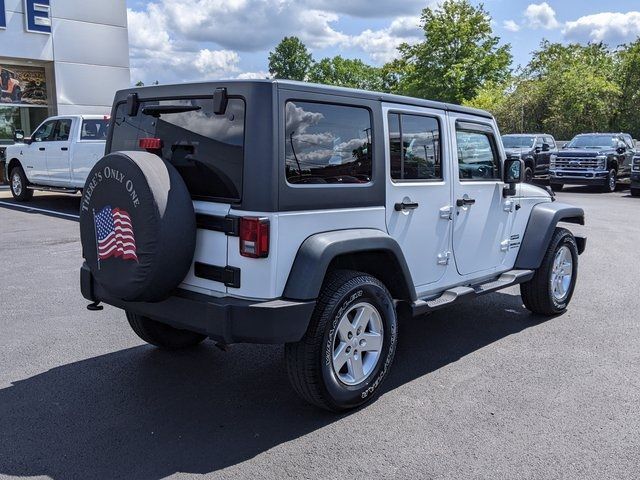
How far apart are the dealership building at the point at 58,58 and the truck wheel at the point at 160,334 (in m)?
15.8

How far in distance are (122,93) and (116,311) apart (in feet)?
7.92

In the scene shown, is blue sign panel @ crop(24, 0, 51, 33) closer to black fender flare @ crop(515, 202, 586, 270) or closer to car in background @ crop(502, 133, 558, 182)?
car in background @ crop(502, 133, 558, 182)

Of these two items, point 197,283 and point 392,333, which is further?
point 392,333

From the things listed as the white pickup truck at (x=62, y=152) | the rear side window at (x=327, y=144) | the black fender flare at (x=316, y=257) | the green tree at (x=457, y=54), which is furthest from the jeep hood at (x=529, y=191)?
the green tree at (x=457, y=54)

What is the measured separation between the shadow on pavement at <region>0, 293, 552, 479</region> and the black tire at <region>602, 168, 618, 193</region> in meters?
16.8

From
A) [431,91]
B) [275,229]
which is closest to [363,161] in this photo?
[275,229]

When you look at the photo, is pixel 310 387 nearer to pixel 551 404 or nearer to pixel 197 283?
pixel 197 283

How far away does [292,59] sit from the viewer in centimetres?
10500

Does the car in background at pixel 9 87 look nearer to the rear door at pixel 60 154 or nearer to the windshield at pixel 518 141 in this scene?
the rear door at pixel 60 154

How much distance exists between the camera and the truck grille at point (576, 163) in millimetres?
20266

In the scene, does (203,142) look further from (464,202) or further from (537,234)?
(537,234)

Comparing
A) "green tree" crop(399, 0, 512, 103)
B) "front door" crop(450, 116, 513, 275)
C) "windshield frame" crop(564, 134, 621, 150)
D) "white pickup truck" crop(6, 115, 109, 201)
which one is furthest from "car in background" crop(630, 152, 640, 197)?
"green tree" crop(399, 0, 512, 103)

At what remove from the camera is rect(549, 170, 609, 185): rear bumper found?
2008 cm

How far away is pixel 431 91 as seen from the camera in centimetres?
4903
